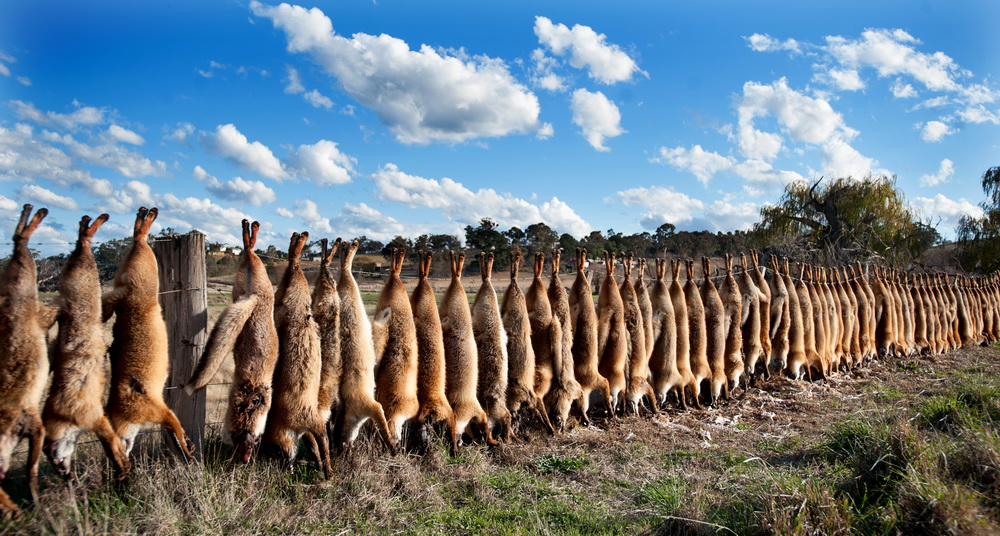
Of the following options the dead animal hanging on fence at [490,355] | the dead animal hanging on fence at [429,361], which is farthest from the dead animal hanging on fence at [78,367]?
the dead animal hanging on fence at [490,355]

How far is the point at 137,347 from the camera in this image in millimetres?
3865

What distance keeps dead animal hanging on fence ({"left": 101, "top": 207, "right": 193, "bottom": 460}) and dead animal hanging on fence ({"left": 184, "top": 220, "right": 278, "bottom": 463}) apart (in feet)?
1.23

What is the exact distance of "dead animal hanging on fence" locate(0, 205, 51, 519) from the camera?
3312 mm

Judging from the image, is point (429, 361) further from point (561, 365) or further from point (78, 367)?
point (78, 367)

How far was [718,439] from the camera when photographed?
20.6 feet

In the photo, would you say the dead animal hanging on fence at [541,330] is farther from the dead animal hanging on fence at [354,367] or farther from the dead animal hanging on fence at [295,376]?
the dead animal hanging on fence at [295,376]

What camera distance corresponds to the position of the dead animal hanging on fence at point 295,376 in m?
4.38

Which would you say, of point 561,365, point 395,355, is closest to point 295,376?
point 395,355

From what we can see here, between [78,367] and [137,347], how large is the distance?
37cm

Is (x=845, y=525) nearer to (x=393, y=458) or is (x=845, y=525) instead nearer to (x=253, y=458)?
(x=393, y=458)

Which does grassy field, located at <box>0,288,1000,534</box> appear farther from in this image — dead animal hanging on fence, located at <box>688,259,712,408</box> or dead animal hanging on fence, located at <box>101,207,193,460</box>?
dead animal hanging on fence, located at <box>688,259,712,408</box>

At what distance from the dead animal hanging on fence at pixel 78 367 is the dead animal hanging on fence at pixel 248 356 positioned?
70 cm

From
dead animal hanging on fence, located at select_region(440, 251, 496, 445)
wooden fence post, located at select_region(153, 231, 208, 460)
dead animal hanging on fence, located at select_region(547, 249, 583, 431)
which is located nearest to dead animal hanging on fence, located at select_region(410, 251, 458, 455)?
dead animal hanging on fence, located at select_region(440, 251, 496, 445)

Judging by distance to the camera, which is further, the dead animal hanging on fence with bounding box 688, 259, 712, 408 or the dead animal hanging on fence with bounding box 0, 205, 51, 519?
the dead animal hanging on fence with bounding box 688, 259, 712, 408
